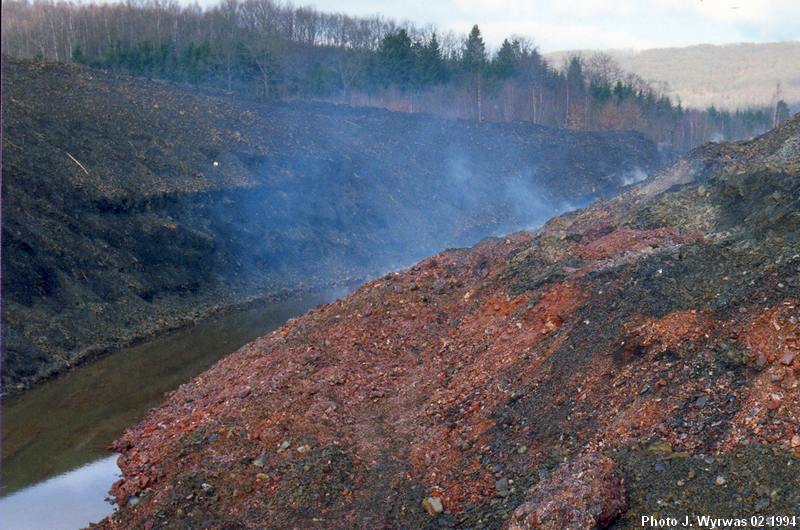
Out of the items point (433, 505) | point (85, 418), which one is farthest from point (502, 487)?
point (85, 418)

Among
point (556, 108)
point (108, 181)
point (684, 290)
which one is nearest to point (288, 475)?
point (684, 290)

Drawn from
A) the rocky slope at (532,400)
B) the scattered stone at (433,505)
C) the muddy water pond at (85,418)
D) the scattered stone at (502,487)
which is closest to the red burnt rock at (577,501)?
the rocky slope at (532,400)

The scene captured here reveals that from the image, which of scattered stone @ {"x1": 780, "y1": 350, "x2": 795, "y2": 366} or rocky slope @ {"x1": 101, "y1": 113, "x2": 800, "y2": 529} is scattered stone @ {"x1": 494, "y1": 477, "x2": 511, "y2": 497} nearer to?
rocky slope @ {"x1": 101, "y1": 113, "x2": 800, "y2": 529}

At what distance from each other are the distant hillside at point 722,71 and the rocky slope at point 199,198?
71860mm

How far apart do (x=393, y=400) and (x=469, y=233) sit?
88.1 ft

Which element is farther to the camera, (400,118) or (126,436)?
(400,118)

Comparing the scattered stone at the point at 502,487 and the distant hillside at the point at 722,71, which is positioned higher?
the distant hillside at the point at 722,71

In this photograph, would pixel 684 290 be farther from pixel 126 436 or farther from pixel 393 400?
pixel 126 436

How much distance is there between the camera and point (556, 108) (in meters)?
63.5

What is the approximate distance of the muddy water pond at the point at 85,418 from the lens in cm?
1250

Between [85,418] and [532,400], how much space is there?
953 centimetres

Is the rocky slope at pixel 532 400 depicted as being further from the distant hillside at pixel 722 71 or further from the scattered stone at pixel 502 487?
the distant hillside at pixel 722 71

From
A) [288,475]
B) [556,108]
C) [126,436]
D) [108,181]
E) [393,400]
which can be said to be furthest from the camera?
[556,108]

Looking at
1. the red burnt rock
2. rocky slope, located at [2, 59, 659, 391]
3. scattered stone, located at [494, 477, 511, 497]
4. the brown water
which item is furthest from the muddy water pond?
the red burnt rock
